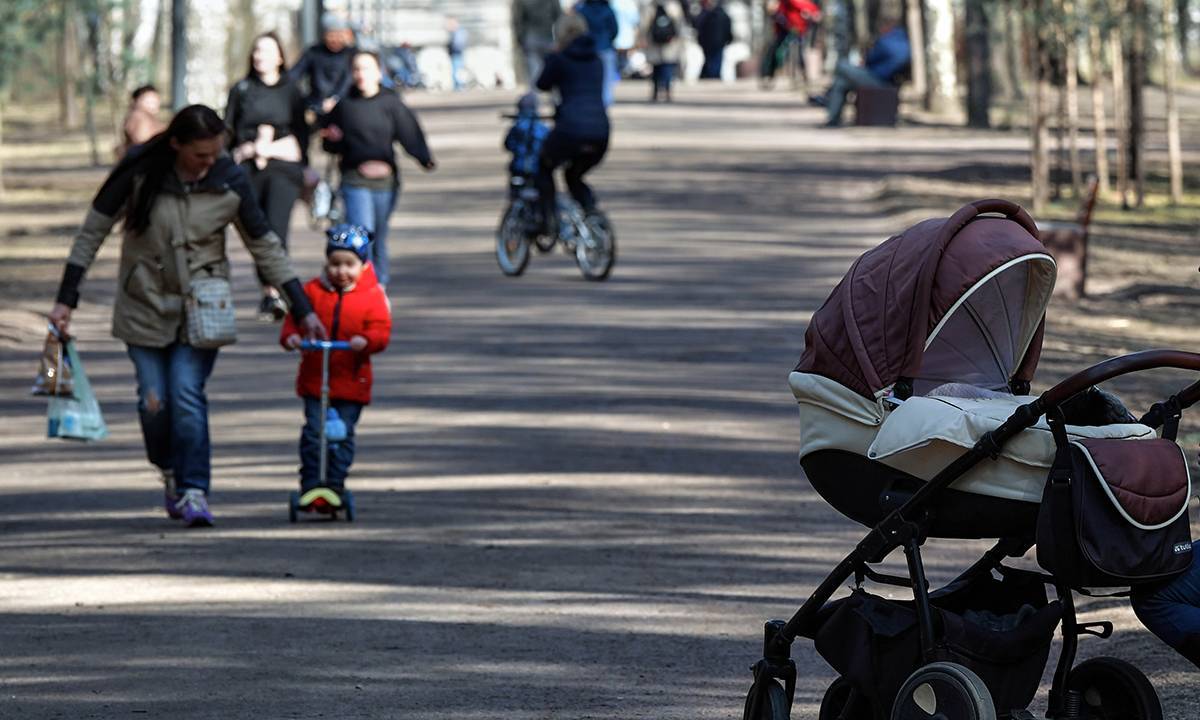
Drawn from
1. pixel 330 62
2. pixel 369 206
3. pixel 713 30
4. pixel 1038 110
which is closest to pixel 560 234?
pixel 330 62

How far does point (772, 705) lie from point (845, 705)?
22 centimetres

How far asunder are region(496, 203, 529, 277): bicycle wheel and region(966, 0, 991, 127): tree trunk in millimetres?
15709

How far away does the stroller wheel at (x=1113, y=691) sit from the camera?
550cm

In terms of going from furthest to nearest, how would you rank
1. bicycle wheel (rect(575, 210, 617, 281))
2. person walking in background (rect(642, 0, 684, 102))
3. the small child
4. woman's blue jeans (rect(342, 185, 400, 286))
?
person walking in background (rect(642, 0, 684, 102)), the small child, bicycle wheel (rect(575, 210, 617, 281)), woman's blue jeans (rect(342, 185, 400, 286))

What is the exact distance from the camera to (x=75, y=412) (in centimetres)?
983

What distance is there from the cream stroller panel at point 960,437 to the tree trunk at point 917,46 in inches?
1506

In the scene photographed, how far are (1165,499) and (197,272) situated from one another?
18.2 feet

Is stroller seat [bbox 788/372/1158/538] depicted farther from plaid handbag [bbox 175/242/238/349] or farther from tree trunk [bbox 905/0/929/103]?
tree trunk [bbox 905/0/929/103]

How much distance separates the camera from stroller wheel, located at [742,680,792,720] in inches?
235

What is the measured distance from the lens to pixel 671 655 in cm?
749

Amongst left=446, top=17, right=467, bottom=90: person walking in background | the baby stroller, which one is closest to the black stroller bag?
the baby stroller

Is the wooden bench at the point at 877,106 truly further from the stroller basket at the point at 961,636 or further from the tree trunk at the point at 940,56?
the stroller basket at the point at 961,636

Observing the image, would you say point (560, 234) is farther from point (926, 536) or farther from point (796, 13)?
point (796, 13)

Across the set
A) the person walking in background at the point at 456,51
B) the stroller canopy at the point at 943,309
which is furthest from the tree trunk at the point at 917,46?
the stroller canopy at the point at 943,309
